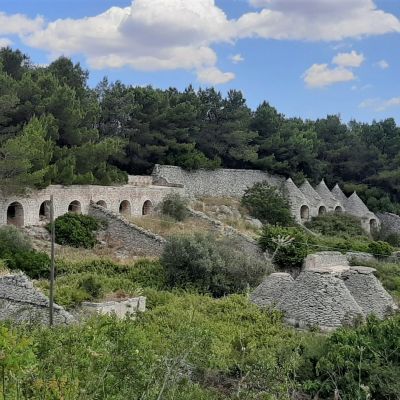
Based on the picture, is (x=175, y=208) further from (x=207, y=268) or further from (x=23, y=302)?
(x=23, y=302)

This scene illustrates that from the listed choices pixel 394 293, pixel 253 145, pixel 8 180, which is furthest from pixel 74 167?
pixel 253 145

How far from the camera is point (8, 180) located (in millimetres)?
20328

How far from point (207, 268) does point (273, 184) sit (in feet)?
65.5

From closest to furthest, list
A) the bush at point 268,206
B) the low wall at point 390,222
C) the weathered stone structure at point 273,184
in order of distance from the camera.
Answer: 1. the bush at point 268,206
2. the weathered stone structure at point 273,184
3. the low wall at point 390,222

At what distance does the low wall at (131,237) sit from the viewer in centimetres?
2252

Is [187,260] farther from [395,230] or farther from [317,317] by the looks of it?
[395,230]

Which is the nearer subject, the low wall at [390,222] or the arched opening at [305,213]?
the arched opening at [305,213]

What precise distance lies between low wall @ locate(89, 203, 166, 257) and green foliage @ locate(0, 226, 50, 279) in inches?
192

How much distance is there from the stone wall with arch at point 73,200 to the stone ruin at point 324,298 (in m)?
10.1

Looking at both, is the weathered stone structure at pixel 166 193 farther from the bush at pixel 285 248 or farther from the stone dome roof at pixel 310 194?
the bush at pixel 285 248

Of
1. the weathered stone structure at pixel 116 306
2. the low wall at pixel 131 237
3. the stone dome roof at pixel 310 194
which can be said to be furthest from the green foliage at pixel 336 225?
the weathered stone structure at pixel 116 306

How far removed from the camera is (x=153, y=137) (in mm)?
32938

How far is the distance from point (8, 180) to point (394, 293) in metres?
13.8

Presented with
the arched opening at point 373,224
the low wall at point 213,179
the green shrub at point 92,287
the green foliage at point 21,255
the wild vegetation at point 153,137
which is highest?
the wild vegetation at point 153,137
